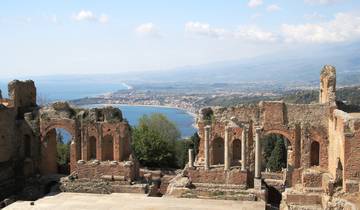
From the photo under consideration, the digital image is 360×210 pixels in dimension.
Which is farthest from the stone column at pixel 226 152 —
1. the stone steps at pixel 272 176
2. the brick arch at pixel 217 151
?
the stone steps at pixel 272 176

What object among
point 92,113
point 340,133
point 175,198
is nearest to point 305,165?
point 340,133

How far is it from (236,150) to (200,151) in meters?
2.51

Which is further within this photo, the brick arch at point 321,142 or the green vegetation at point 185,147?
the green vegetation at point 185,147

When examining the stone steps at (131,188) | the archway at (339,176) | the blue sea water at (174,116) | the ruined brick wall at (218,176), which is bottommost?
the blue sea water at (174,116)

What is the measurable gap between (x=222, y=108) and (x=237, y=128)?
1953 mm

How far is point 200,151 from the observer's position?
31125 mm

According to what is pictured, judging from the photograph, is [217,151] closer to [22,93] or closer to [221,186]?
[221,186]

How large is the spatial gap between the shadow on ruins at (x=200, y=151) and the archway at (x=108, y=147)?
0.07 metres

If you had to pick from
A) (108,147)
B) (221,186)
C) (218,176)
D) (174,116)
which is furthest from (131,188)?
(174,116)

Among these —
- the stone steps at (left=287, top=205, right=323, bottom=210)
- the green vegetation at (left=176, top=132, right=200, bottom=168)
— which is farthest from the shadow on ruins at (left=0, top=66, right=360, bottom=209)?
the green vegetation at (left=176, top=132, right=200, bottom=168)

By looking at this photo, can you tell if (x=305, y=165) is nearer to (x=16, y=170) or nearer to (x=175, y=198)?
(x=175, y=198)

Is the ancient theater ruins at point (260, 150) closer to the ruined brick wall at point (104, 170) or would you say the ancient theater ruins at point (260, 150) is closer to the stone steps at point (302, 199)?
the stone steps at point (302, 199)

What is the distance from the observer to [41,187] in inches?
1206

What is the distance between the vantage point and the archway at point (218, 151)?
31406 mm
